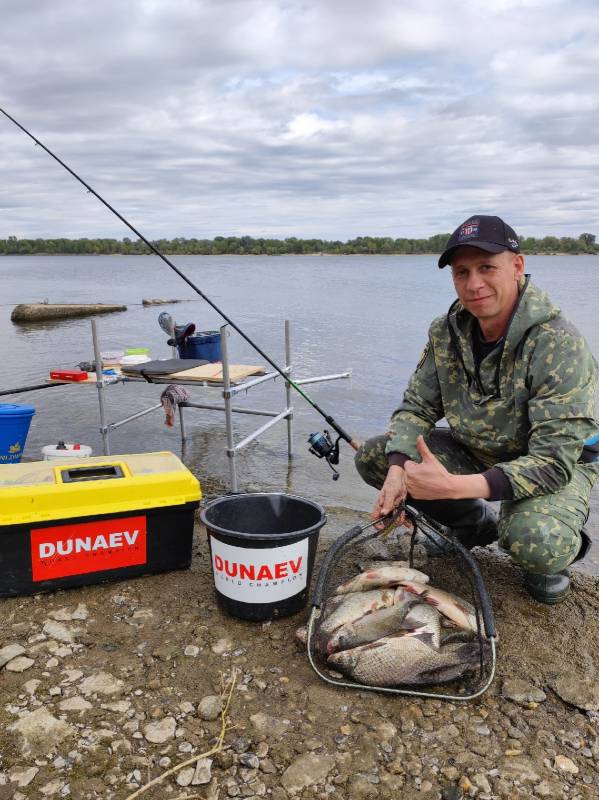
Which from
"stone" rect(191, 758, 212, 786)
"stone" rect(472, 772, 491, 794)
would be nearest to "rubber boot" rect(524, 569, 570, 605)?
"stone" rect(472, 772, 491, 794)

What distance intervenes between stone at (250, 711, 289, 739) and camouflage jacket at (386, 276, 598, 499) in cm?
124

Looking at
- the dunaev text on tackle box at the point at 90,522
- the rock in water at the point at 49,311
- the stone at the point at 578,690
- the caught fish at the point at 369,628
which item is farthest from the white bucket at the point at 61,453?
the rock in water at the point at 49,311

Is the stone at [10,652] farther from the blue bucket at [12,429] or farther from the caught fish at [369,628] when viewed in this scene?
Result: the blue bucket at [12,429]

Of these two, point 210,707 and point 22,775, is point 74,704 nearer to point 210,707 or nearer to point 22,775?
point 22,775

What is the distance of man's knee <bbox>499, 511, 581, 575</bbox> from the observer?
9.36ft

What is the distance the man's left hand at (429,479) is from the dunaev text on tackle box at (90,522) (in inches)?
41.6

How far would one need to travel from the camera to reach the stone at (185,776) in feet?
6.81

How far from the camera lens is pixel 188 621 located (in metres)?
2.96

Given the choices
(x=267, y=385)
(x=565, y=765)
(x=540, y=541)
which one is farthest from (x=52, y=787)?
(x=267, y=385)

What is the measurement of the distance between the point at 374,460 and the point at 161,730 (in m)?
1.85

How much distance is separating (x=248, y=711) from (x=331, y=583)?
1.14 metres

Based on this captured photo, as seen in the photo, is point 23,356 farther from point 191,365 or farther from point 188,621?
point 188,621

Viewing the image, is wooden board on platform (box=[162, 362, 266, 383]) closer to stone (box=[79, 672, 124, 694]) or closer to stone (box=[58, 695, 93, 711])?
stone (box=[79, 672, 124, 694])

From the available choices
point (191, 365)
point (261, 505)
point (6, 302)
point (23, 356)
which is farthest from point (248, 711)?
point (6, 302)
